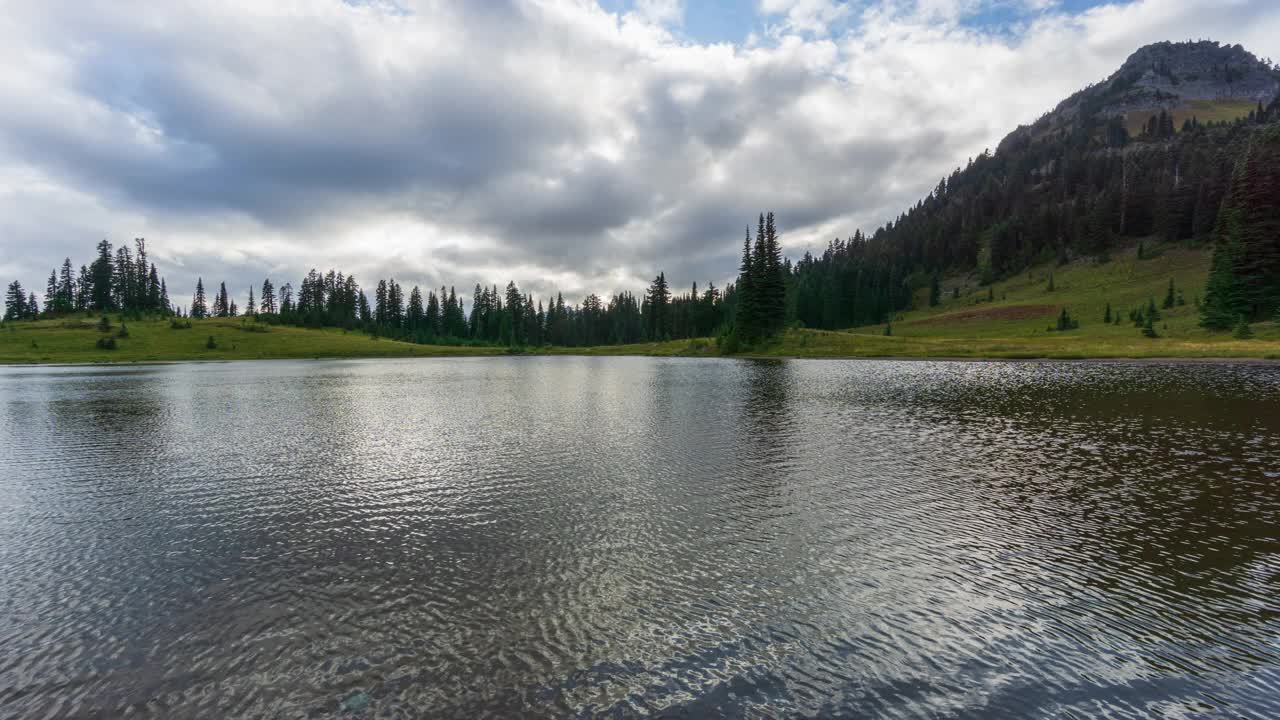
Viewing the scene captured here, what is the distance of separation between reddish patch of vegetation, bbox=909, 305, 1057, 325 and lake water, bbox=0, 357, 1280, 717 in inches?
5581

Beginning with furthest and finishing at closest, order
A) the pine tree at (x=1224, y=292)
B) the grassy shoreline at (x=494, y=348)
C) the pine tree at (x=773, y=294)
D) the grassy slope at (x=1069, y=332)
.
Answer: the pine tree at (x=773, y=294) < the pine tree at (x=1224, y=292) < the grassy slope at (x=1069, y=332) < the grassy shoreline at (x=494, y=348)

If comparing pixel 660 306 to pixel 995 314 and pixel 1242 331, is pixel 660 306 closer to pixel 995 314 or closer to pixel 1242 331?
pixel 995 314

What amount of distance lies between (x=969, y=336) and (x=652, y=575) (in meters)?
152

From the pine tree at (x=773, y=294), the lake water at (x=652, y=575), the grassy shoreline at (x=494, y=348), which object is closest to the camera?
the lake water at (x=652, y=575)

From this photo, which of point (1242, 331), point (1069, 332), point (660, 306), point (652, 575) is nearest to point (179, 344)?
point (660, 306)

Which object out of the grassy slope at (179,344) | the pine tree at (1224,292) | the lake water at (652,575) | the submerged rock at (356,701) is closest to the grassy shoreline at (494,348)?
the grassy slope at (179,344)

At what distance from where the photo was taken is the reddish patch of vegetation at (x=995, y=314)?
477ft

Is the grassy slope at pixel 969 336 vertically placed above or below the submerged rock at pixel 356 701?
above

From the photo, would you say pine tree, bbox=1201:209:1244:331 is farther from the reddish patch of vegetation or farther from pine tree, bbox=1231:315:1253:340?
the reddish patch of vegetation

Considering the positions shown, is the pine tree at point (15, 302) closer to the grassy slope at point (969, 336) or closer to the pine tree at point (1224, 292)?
the grassy slope at point (969, 336)

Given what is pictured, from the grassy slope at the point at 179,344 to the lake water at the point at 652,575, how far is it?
477 ft

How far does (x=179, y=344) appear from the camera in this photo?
A: 15000 centimetres

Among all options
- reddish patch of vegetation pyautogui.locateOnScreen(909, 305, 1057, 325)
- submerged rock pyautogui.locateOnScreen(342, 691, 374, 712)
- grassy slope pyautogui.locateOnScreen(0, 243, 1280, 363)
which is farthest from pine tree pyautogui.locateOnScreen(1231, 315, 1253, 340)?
submerged rock pyautogui.locateOnScreen(342, 691, 374, 712)

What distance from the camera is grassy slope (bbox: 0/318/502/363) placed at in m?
133
